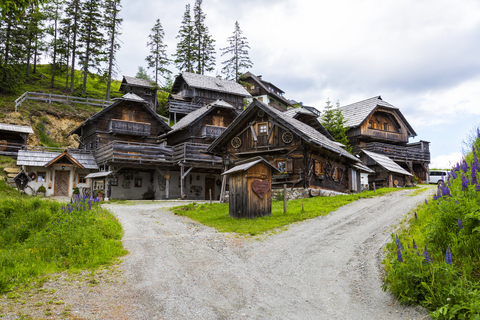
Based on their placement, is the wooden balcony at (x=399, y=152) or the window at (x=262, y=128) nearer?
the window at (x=262, y=128)

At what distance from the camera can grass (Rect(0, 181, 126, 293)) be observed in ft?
23.6

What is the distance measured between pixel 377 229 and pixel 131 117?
29.0 metres

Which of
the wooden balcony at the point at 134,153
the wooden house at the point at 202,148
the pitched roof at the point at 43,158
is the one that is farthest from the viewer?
the wooden house at the point at 202,148

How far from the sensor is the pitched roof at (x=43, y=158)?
27866 mm

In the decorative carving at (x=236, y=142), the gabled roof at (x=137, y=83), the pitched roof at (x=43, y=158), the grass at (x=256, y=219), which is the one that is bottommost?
the grass at (x=256, y=219)

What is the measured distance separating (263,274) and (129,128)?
29.5m

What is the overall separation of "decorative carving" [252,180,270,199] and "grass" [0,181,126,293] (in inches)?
214

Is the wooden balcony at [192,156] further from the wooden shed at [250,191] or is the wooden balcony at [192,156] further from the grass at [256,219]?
the wooden shed at [250,191]

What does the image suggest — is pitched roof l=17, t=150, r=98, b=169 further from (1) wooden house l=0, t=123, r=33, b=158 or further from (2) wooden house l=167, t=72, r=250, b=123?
(2) wooden house l=167, t=72, r=250, b=123

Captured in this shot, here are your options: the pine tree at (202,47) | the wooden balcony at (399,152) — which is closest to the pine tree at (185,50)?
the pine tree at (202,47)

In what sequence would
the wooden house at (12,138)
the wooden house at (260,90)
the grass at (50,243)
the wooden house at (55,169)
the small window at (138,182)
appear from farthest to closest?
the wooden house at (260,90), the small window at (138,182), the wooden house at (12,138), the wooden house at (55,169), the grass at (50,243)

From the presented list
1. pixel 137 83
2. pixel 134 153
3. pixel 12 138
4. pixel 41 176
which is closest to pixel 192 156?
pixel 134 153

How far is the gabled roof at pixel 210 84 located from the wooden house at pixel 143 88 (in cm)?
400

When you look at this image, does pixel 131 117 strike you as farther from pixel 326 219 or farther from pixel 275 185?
pixel 326 219
